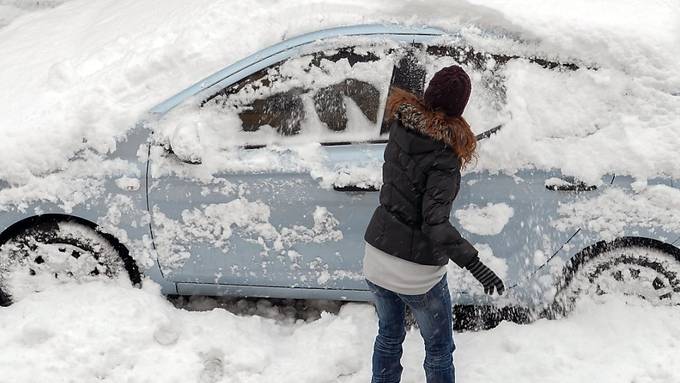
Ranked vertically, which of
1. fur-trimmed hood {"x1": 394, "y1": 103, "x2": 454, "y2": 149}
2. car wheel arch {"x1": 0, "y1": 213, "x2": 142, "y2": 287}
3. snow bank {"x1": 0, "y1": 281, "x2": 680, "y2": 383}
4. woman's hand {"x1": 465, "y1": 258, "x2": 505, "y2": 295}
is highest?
fur-trimmed hood {"x1": 394, "y1": 103, "x2": 454, "y2": 149}

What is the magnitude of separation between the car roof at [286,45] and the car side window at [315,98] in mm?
66

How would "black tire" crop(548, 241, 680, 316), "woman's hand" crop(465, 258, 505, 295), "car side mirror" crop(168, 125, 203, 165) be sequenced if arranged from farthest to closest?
"black tire" crop(548, 241, 680, 316) < "car side mirror" crop(168, 125, 203, 165) < "woman's hand" crop(465, 258, 505, 295)

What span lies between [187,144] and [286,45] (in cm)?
69

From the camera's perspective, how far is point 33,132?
3.56 meters

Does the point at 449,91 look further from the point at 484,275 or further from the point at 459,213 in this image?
the point at 459,213

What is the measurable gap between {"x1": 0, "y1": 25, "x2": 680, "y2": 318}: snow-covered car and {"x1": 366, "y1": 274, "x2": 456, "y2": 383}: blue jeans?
0.58 metres

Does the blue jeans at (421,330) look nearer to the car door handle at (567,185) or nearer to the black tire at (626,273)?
the car door handle at (567,185)

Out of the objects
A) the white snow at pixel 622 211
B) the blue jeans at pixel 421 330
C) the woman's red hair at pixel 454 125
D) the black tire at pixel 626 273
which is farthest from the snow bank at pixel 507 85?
the blue jeans at pixel 421 330

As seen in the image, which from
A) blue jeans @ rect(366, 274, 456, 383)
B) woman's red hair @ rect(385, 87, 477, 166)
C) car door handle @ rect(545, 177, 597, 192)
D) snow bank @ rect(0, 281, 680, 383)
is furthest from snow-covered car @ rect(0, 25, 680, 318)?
woman's red hair @ rect(385, 87, 477, 166)

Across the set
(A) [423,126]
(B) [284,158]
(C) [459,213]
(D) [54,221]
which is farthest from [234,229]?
(A) [423,126]

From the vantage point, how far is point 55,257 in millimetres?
3672

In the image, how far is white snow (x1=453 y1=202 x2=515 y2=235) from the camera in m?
3.45

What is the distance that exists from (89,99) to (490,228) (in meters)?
2.14

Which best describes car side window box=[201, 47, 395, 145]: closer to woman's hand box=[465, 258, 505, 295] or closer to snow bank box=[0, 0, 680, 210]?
snow bank box=[0, 0, 680, 210]
